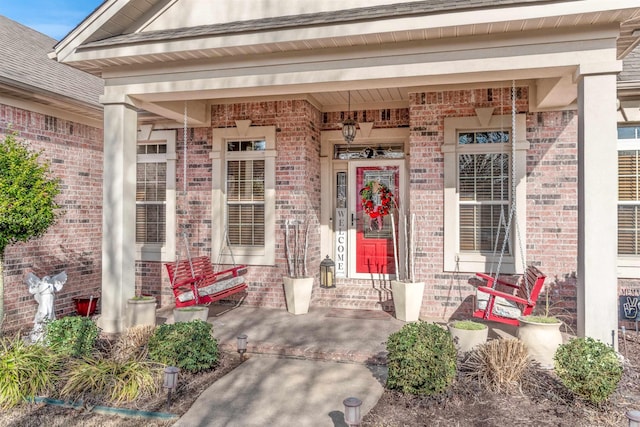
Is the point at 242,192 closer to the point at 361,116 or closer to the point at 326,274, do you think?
the point at 326,274

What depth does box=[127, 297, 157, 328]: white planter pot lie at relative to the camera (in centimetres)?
586

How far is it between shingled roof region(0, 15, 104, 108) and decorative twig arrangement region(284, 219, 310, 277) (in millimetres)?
3663

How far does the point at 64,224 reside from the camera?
725 centimetres

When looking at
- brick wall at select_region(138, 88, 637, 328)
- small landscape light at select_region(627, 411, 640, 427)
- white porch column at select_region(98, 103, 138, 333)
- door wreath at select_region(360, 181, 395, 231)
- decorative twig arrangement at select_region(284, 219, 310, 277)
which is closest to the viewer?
small landscape light at select_region(627, 411, 640, 427)

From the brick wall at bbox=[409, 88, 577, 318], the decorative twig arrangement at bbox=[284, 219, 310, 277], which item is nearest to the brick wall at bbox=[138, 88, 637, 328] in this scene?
the brick wall at bbox=[409, 88, 577, 318]

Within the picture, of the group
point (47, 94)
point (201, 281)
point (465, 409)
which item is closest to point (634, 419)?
point (465, 409)

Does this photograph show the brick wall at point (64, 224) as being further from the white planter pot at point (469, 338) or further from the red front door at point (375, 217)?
the white planter pot at point (469, 338)

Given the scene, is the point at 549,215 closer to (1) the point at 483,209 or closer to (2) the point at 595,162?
(1) the point at 483,209

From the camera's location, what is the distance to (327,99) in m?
7.65

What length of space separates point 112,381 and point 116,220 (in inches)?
95.6

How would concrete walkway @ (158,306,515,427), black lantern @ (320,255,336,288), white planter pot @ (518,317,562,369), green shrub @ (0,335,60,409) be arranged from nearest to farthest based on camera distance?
concrete walkway @ (158,306,515,427), green shrub @ (0,335,60,409), white planter pot @ (518,317,562,369), black lantern @ (320,255,336,288)

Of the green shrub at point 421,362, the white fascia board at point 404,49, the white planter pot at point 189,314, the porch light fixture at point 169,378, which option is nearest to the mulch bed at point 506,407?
the green shrub at point 421,362

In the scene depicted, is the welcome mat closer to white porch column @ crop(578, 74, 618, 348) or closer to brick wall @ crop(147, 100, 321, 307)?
brick wall @ crop(147, 100, 321, 307)

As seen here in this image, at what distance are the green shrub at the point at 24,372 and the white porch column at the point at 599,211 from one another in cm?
518
